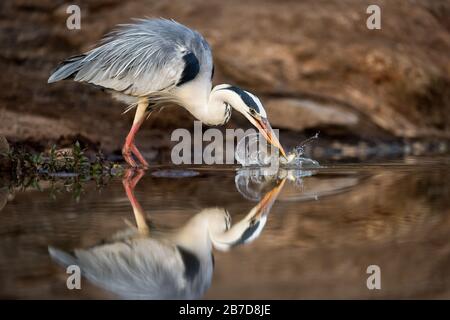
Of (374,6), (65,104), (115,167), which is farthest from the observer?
(374,6)

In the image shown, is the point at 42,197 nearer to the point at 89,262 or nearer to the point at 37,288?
the point at 89,262

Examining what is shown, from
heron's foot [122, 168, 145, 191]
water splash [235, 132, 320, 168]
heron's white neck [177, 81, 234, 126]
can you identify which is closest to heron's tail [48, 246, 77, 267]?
heron's foot [122, 168, 145, 191]

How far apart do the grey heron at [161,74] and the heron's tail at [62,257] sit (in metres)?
4.62

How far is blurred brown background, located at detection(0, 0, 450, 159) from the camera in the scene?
12.8m

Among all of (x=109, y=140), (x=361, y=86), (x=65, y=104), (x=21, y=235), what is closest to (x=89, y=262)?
(x=21, y=235)

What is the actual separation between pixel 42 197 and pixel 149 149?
4.70 m

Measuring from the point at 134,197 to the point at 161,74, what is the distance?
267 centimetres

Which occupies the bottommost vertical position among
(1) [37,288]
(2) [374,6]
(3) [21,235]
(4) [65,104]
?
(1) [37,288]

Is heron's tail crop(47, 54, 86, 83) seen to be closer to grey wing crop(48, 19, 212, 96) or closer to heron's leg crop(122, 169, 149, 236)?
grey wing crop(48, 19, 212, 96)

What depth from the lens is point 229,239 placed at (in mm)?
5023

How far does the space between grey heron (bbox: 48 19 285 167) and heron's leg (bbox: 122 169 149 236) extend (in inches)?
28.3

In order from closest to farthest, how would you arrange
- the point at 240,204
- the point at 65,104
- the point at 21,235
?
the point at 21,235 < the point at 240,204 < the point at 65,104

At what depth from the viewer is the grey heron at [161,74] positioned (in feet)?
30.2

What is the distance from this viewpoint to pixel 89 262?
14.5 feet
